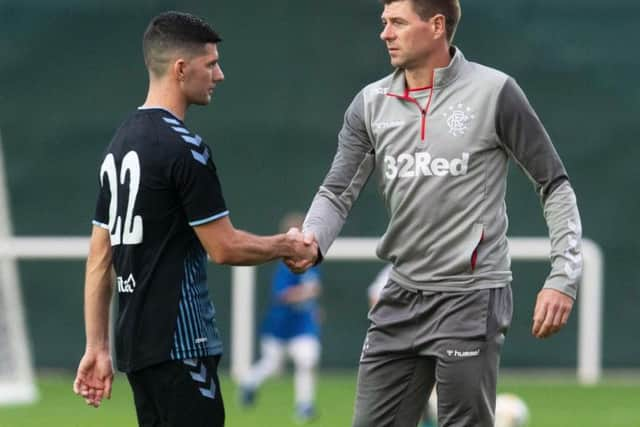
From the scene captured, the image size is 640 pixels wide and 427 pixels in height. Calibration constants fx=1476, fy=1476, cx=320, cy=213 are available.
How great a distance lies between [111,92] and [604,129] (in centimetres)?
491

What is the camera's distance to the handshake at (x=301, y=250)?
239 inches

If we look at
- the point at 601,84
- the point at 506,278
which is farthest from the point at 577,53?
the point at 506,278

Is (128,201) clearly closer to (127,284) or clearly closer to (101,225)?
(101,225)

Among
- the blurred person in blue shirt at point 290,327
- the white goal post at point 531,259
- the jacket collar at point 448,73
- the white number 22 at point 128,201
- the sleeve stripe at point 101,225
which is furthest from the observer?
the white goal post at point 531,259

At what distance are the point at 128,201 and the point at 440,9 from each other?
1.55m

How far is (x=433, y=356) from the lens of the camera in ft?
19.3

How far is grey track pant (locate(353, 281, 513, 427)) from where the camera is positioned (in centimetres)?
579

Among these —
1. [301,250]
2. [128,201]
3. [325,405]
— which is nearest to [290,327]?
[325,405]

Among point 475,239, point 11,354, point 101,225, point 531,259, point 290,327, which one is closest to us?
point 101,225

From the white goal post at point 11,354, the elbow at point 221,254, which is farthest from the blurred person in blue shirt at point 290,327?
the elbow at point 221,254

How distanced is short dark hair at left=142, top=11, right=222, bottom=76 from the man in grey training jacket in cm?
82

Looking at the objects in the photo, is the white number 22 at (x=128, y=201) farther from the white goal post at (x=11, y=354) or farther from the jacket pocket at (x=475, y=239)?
the white goal post at (x=11, y=354)

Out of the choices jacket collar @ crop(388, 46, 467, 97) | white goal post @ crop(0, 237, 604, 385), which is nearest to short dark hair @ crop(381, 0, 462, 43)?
jacket collar @ crop(388, 46, 467, 97)

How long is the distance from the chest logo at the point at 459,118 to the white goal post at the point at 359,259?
8285 millimetres
